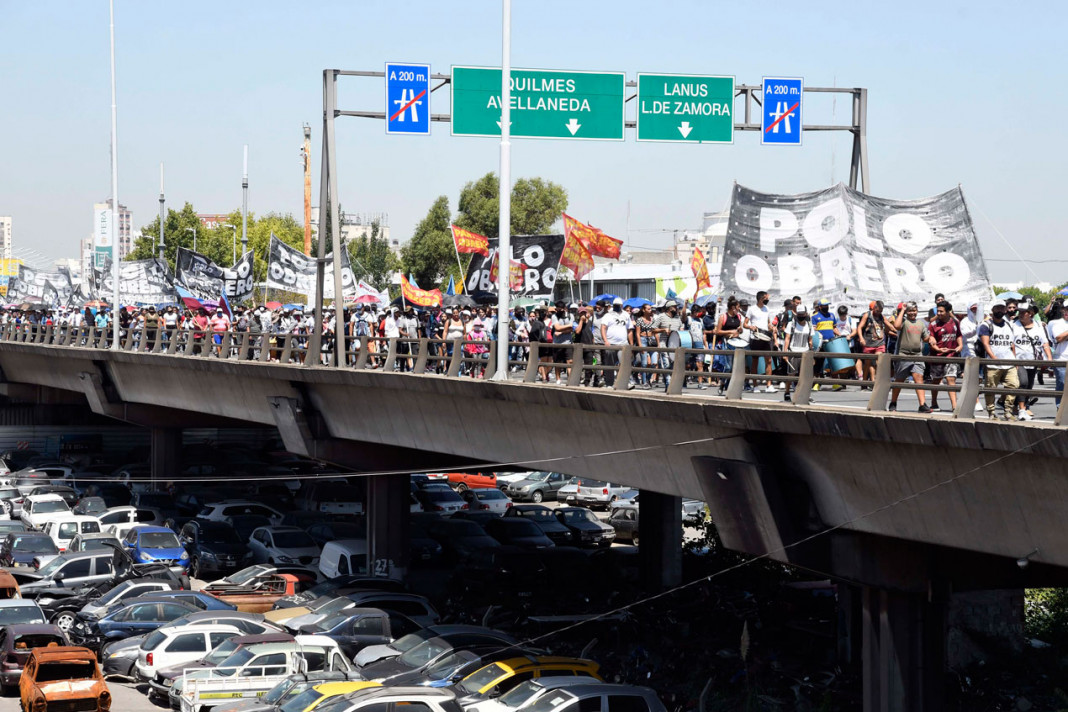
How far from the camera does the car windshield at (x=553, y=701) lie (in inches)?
716

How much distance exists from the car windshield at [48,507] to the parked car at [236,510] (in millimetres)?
4200

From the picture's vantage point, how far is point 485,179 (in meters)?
94.0

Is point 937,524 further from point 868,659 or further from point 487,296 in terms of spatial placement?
point 487,296

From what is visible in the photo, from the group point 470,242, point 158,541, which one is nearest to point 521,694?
point 158,541

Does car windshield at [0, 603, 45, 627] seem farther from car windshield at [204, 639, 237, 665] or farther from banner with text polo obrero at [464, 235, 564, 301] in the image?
banner with text polo obrero at [464, 235, 564, 301]

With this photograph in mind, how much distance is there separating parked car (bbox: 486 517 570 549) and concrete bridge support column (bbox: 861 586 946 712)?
809 inches

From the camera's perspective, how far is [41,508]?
41.2m

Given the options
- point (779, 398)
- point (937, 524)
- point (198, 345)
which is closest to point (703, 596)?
point (779, 398)

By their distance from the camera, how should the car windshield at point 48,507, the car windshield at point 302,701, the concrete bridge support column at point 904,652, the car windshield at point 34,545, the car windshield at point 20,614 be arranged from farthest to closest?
the car windshield at point 48,507, the car windshield at point 34,545, the car windshield at point 20,614, the car windshield at point 302,701, the concrete bridge support column at point 904,652

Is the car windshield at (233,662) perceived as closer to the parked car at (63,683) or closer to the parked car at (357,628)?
the parked car at (63,683)

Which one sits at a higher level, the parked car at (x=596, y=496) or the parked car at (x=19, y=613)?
the parked car at (x=19, y=613)

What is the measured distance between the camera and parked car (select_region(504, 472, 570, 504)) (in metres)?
54.3

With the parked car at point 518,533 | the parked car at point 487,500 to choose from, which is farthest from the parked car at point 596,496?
the parked car at point 518,533

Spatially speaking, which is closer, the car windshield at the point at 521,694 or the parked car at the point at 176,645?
the car windshield at the point at 521,694
